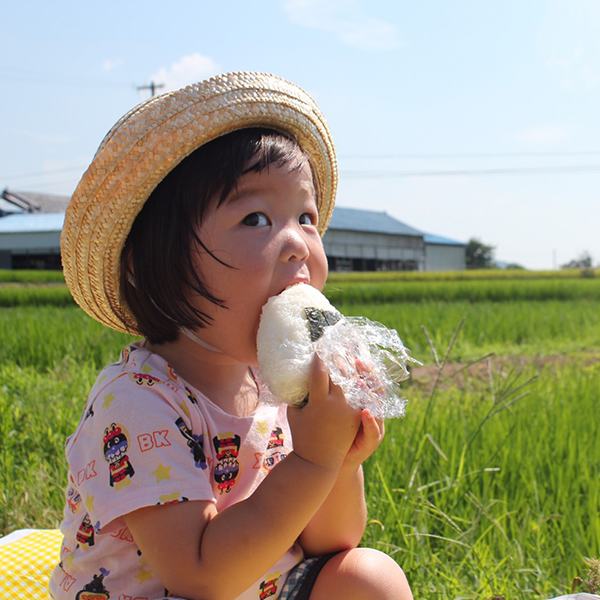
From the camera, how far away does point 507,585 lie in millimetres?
1714

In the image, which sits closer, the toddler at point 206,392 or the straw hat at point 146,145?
the toddler at point 206,392

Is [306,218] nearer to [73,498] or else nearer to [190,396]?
[190,396]

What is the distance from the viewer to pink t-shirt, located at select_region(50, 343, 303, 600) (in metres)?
1.10

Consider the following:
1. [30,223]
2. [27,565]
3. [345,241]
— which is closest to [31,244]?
[30,223]

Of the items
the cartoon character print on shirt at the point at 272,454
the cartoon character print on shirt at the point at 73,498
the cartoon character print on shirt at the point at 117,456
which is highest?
the cartoon character print on shirt at the point at 117,456

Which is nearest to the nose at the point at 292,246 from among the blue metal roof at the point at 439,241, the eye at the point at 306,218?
the eye at the point at 306,218

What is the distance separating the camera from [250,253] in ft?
3.82

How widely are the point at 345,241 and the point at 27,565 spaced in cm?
3573

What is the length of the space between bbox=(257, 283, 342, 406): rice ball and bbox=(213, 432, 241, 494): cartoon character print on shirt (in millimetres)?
211

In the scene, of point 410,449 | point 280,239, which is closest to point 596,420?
point 410,449

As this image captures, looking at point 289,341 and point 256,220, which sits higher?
point 256,220

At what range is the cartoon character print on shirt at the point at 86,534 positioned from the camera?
125 centimetres

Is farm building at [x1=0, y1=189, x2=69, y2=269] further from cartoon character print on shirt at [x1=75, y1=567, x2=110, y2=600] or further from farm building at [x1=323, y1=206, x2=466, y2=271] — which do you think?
cartoon character print on shirt at [x1=75, y1=567, x2=110, y2=600]

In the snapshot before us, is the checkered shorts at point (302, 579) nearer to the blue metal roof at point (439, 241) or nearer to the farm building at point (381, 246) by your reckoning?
the farm building at point (381, 246)
